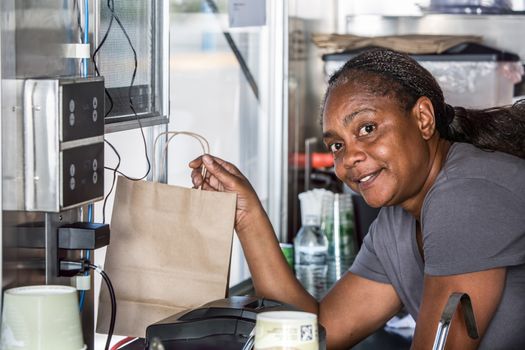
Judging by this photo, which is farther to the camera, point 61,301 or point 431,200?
point 431,200

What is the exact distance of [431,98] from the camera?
1.76 metres

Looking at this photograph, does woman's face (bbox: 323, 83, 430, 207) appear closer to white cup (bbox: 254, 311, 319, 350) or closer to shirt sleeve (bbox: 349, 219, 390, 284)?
shirt sleeve (bbox: 349, 219, 390, 284)

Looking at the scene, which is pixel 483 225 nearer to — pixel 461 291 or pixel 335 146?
pixel 461 291

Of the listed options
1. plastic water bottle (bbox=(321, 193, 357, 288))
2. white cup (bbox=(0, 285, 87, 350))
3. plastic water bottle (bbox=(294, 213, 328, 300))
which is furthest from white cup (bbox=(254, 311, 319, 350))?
plastic water bottle (bbox=(321, 193, 357, 288))

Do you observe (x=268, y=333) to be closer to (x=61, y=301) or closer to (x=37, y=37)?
(x=61, y=301)

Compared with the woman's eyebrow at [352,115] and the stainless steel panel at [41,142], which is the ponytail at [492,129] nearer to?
the woman's eyebrow at [352,115]

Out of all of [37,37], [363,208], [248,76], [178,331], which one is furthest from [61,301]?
[363,208]

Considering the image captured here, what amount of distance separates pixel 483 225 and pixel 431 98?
0.86 feet

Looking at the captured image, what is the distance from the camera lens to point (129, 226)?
1.70m

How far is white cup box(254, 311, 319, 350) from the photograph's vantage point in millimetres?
1166

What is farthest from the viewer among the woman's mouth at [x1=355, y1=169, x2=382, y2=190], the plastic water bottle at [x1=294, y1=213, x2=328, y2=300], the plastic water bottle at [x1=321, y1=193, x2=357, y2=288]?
the plastic water bottle at [x1=321, y1=193, x2=357, y2=288]

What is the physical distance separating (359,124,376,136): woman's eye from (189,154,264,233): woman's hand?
25 centimetres

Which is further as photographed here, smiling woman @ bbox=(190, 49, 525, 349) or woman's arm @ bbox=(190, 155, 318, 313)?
woman's arm @ bbox=(190, 155, 318, 313)

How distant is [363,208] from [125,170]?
120 cm
